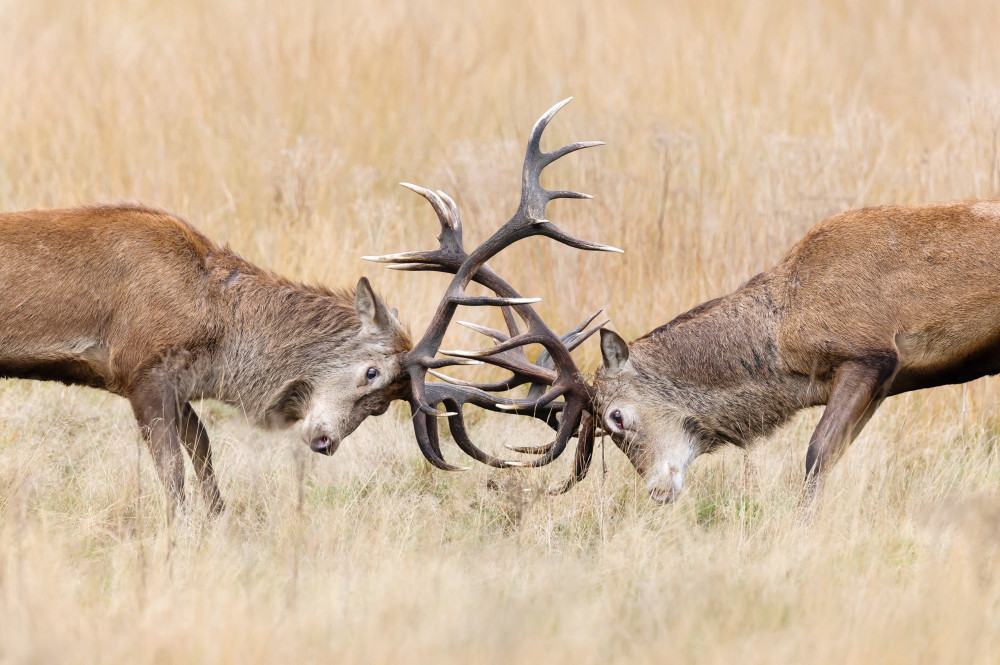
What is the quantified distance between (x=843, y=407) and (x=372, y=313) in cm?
262

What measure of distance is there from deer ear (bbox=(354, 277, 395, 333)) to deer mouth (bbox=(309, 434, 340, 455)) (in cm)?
66

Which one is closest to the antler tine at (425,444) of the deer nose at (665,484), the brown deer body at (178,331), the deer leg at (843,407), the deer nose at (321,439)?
the brown deer body at (178,331)

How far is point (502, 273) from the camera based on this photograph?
10.2 m

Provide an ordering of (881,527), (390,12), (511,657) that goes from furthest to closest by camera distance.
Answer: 1. (390,12)
2. (881,527)
3. (511,657)

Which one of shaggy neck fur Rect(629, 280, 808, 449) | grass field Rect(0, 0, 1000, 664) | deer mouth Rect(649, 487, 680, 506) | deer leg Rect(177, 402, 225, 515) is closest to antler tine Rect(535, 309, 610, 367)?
shaggy neck fur Rect(629, 280, 808, 449)

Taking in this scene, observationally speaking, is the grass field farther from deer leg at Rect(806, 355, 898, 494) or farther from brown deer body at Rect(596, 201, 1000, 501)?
brown deer body at Rect(596, 201, 1000, 501)

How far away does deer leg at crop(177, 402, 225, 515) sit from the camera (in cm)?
691

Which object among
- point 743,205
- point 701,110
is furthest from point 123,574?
point 701,110

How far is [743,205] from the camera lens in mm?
10641

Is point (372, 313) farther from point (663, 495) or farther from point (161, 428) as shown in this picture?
point (663, 495)

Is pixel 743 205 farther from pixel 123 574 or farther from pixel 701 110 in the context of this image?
pixel 123 574

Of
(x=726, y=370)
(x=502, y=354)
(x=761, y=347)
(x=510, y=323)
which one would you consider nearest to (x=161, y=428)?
(x=502, y=354)

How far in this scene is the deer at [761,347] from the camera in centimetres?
645

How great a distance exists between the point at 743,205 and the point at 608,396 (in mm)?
4199
